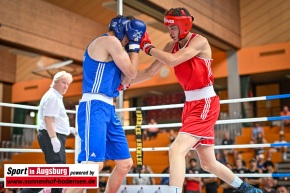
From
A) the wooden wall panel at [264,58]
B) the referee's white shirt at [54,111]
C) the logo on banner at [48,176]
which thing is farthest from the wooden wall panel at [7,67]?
the logo on banner at [48,176]

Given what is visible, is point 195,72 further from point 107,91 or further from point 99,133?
point 99,133

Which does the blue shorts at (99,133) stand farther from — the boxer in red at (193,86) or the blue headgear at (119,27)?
the blue headgear at (119,27)

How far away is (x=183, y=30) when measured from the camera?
2961mm

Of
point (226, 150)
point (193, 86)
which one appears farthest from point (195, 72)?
point (226, 150)

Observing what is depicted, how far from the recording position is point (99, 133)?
2.69m

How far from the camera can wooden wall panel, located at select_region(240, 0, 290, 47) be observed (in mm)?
11742

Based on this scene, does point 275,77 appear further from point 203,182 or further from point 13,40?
point 13,40

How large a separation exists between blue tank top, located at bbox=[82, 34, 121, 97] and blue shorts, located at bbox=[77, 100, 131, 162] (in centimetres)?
9

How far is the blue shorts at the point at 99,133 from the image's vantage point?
2.67 m

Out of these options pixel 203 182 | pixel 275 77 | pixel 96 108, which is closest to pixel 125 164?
pixel 96 108

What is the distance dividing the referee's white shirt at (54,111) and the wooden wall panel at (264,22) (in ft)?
30.3

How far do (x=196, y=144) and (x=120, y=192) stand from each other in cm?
165

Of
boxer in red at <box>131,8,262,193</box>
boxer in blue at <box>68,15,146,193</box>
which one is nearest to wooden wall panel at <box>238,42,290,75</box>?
boxer in red at <box>131,8,262,193</box>

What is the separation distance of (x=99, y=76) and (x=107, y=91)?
0.12 m
